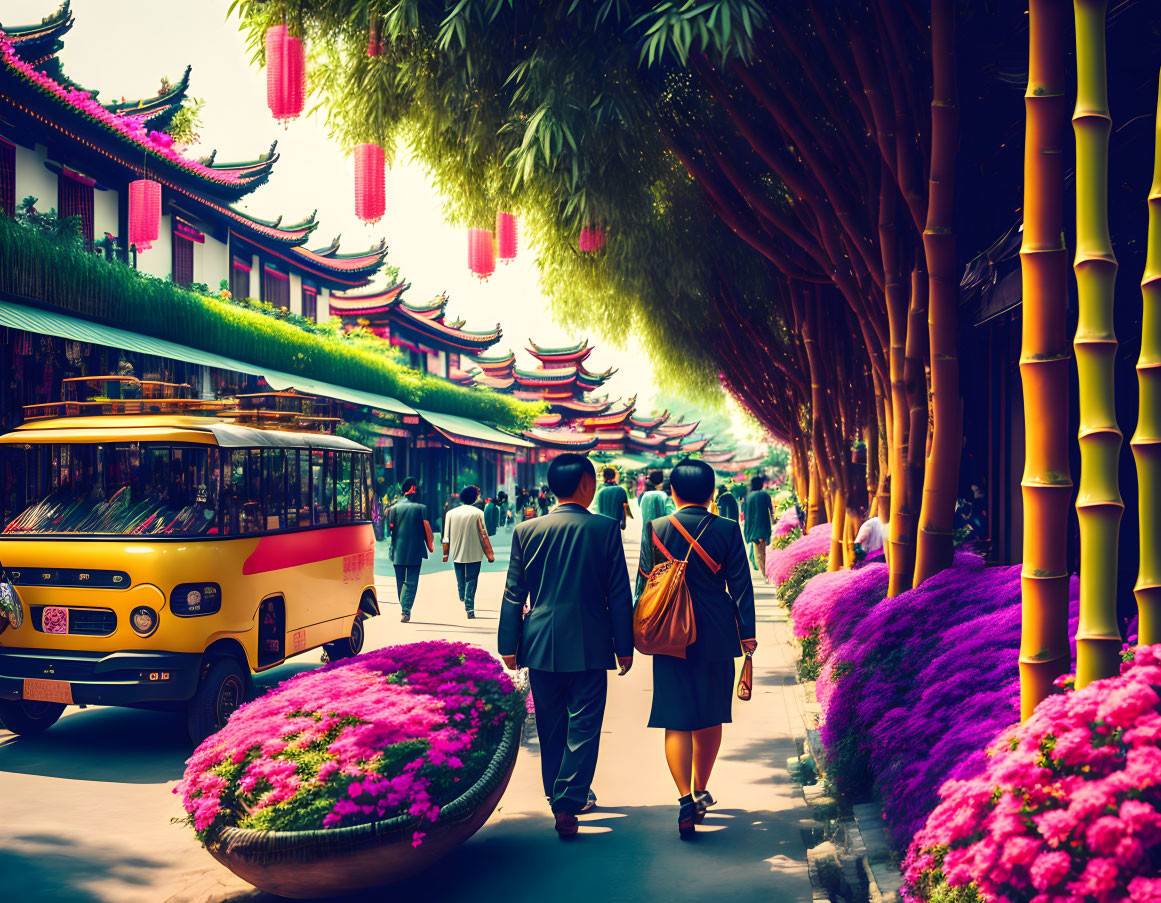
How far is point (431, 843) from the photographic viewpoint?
377 centimetres

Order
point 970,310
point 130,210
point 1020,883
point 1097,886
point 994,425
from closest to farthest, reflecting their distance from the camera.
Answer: point 1097,886 < point 1020,883 < point 970,310 < point 994,425 < point 130,210

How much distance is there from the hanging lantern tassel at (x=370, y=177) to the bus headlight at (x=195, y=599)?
3.04 m

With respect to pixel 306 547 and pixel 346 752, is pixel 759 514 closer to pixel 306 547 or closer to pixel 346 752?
pixel 306 547

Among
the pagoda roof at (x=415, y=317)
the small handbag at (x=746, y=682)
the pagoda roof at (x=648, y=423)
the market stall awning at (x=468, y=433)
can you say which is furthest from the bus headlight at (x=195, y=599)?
the pagoda roof at (x=648, y=423)

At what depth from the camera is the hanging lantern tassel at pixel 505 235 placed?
8484 mm

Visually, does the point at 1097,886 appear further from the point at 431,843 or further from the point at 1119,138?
the point at 1119,138

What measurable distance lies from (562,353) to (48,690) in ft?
143

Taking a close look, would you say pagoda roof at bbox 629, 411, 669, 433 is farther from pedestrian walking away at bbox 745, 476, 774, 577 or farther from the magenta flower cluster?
pedestrian walking away at bbox 745, 476, 774, 577

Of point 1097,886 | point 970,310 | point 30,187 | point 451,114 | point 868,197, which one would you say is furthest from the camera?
point 30,187

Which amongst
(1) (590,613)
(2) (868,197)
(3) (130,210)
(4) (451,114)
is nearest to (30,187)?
(3) (130,210)

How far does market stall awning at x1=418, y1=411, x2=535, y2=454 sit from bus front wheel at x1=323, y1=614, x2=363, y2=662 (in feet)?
51.2

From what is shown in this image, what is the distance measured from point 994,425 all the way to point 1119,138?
16.2 ft

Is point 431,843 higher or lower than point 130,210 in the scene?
lower

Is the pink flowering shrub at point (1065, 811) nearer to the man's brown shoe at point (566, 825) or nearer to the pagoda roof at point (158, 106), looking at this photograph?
the man's brown shoe at point (566, 825)
